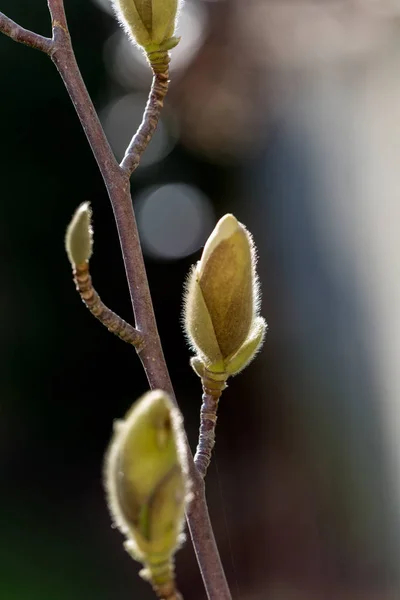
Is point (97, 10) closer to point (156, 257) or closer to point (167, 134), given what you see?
point (167, 134)

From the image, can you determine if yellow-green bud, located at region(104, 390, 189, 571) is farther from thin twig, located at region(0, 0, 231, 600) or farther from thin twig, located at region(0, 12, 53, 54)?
thin twig, located at region(0, 12, 53, 54)

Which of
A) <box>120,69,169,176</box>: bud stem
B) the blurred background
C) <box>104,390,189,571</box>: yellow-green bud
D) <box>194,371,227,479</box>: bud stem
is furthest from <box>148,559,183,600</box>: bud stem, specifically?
the blurred background

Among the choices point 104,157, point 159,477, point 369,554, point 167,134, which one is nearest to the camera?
point 159,477

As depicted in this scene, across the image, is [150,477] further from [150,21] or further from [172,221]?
[172,221]

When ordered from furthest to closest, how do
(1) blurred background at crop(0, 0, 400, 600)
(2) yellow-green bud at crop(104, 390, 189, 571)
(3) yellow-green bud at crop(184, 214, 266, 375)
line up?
(1) blurred background at crop(0, 0, 400, 600) < (3) yellow-green bud at crop(184, 214, 266, 375) < (2) yellow-green bud at crop(104, 390, 189, 571)

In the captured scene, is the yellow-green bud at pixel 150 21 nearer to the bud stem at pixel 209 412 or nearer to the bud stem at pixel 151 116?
the bud stem at pixel 151 116

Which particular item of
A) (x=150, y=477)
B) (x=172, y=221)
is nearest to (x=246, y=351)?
(x=150, y=477)

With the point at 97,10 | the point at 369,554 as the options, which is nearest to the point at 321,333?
the point at 369,554
